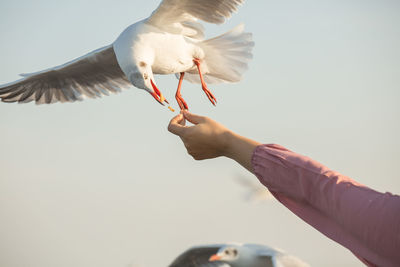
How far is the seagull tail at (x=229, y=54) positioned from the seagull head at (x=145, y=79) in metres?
0.68

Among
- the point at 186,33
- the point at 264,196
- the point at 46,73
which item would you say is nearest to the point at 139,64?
the point at 186,33

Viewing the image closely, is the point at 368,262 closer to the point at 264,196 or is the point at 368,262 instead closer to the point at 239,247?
the point at 264,196

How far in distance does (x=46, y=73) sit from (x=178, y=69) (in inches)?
47.6

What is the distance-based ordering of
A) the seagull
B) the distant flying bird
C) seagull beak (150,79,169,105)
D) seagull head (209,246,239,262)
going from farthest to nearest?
1. seagull head (209,246,239,262)
2. the distant flying bird
3. the seagull
4. seagull beak (150,79,169,105)

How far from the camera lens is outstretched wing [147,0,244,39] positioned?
10.7 ft

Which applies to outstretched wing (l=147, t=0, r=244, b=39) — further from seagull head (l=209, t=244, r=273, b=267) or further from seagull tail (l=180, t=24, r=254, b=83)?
seagull head (l=209, t=244, r=273, b=267)

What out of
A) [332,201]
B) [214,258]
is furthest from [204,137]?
[214,258]

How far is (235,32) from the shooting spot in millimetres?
3711

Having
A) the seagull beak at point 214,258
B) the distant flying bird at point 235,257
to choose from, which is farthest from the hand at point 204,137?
the seagull beak at point 214,258

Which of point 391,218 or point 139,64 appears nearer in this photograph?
point 391,218

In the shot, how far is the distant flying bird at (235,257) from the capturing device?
5449mm

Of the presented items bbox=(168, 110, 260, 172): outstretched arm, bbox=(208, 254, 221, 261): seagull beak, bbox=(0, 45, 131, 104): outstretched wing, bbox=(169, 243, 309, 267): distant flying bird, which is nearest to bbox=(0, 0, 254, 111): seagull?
bbox=(0, 45, 131, 104): outstretched wing

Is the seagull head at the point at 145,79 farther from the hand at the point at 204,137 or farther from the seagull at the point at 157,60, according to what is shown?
the hand at the point at 204,137

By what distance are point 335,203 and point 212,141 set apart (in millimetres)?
325
